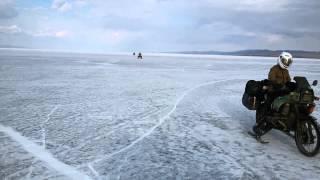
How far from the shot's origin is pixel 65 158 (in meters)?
5.56

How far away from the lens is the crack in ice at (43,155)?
488 cm

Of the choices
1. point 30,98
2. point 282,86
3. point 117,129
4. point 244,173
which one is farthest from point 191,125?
point 30,98

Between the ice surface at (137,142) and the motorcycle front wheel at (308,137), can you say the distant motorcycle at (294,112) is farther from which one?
the ice surface at (137,142)

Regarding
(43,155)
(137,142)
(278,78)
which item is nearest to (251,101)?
(278,78)

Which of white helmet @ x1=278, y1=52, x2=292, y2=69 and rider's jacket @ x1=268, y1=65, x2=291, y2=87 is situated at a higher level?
white helmet @ x1=278, y1=52, x2=292, y2=69

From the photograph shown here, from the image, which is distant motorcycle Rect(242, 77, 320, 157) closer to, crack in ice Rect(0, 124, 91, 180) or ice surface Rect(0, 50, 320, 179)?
ice surface Rect(0, 50, 320, 179)

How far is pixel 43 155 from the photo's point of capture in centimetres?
570

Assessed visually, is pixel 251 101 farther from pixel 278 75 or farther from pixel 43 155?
pixel 43 155

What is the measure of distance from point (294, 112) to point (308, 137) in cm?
51

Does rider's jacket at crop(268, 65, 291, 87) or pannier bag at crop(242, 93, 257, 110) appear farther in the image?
pannier bag at crop(242, 93, 257, 110)

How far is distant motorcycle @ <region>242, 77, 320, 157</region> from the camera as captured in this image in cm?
583

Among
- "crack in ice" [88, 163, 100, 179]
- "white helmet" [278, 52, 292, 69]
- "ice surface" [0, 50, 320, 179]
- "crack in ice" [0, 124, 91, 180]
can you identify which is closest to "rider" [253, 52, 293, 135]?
"white helmet" [278, 52, 292, 69]

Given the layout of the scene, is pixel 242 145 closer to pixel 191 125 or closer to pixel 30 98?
pixel 191 125

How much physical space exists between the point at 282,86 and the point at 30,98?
788cm
